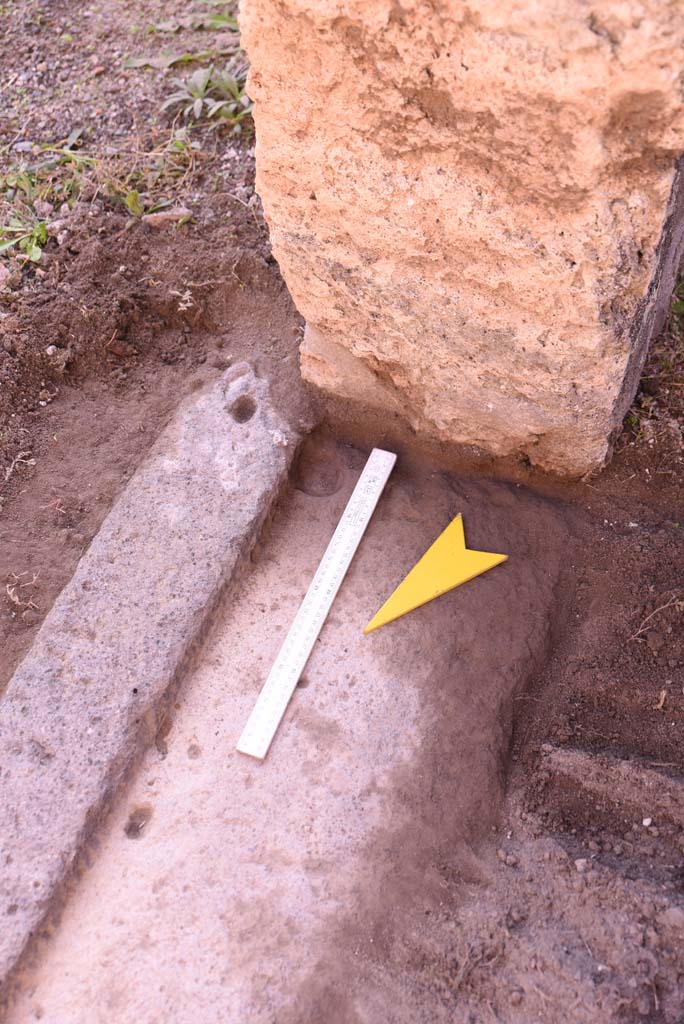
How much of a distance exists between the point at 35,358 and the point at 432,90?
150 centimetres

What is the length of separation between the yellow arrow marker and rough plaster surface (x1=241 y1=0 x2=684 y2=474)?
29 centimetres

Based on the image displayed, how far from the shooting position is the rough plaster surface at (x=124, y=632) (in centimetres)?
185

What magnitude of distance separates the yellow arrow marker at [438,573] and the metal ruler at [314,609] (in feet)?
0.46

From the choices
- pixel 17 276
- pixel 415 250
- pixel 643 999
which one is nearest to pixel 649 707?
pixel 643 999

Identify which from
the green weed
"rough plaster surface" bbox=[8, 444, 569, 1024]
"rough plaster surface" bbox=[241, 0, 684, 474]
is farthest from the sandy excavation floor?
the green weed

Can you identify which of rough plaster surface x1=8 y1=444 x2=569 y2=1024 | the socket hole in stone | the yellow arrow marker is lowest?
rough plaster surface x1=8 y1=444 x2=569 y2=1024

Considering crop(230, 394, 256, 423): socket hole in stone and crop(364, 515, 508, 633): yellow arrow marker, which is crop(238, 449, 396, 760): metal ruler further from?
crop(230, 394, 256, 423): socket hole in stone

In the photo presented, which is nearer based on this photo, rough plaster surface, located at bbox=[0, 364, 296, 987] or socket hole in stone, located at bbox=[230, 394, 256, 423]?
rough plaster surface, located at bbox=[0, 364, 296, 987]

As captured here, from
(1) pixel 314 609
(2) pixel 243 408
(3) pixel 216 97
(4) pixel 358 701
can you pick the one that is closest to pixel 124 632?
(1) pixel 314 609

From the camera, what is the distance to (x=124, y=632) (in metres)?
Answer: 2.10

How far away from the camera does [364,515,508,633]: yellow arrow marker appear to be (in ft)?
7.06

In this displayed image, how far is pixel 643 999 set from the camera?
164 centimetres

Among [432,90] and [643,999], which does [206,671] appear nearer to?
[643,999]

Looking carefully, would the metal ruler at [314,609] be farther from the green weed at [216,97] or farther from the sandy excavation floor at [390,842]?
the green weed at [216,97]
